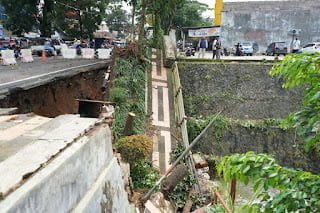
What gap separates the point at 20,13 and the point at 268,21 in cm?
2238

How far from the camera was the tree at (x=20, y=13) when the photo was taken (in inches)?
1145

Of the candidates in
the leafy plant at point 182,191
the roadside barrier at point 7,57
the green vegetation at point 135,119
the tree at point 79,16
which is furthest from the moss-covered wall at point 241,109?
the tree at point 79,16

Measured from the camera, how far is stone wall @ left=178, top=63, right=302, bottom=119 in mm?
17109

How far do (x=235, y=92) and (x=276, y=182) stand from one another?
51.0 feet

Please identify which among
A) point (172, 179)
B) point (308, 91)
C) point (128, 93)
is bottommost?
point (172, 179)

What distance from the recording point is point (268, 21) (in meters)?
35.2

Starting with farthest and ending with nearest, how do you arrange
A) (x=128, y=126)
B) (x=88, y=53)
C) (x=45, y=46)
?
(x=45, y=46)
(x=88, y=53)
(x=128, y=126)

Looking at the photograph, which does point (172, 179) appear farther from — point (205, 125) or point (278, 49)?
point (278, 49)

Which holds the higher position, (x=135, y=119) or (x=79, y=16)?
(x=79, y=16)

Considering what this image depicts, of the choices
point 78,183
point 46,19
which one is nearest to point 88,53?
point 46,19

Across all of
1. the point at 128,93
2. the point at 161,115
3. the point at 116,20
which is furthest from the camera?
the point at 116,20

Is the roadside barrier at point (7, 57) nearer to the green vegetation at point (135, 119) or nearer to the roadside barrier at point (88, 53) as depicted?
the green vegetation at point (135, 119)

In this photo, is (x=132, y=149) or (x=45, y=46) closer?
(x=132, y=149)

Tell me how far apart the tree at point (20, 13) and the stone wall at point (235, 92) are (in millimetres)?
16784
